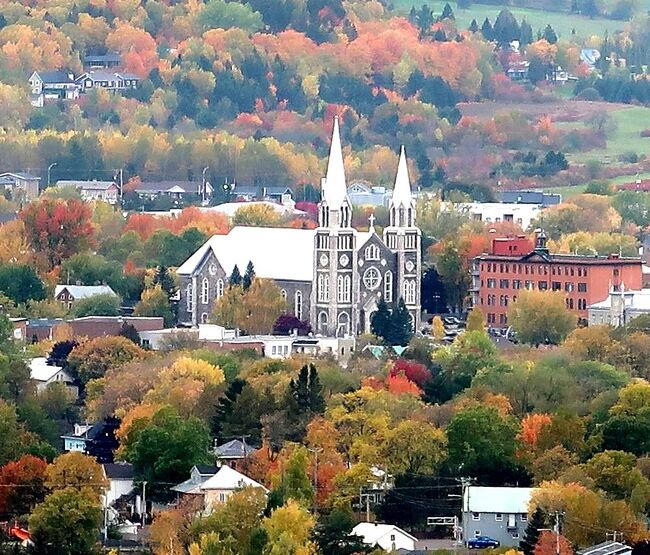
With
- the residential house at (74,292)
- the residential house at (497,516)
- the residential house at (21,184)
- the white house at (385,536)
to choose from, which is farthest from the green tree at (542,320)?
the residential house at (21,184)

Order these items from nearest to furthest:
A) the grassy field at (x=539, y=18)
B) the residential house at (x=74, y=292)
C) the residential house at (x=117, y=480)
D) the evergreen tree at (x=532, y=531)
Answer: the evergreen tree at (x=532, y=531), the residential house at (x=117, y=480), the residential house at (x=74, y=292), the grassy field at (x=539, y=18)

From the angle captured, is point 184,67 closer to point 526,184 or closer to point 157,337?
point 526,184

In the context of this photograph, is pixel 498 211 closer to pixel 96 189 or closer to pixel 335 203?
pixel 96 189

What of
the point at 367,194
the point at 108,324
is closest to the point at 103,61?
the point at 367,194

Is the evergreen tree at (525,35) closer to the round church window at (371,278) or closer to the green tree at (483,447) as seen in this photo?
the round church window at (371,278)

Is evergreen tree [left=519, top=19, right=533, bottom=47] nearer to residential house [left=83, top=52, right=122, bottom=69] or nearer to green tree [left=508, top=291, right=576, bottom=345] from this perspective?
residential house [left=83, top=52, right=122, bottom=69]
